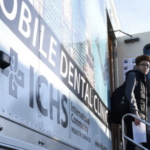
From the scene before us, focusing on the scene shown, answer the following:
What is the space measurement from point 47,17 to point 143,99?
2353 mm

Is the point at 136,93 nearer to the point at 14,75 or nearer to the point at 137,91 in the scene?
the point at 137,91

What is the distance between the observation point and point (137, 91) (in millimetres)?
3875

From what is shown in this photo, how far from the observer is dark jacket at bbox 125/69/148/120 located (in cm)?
375

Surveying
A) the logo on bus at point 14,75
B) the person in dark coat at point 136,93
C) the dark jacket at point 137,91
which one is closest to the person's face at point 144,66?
the person in dark coat at point 136,93

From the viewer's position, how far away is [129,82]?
3.82m

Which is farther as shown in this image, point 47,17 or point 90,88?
point 90,88

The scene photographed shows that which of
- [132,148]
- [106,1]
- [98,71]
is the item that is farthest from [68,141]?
[106,1]

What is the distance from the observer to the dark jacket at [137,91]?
148 inches

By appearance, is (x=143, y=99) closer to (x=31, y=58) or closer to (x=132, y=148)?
(x=132, y=148)

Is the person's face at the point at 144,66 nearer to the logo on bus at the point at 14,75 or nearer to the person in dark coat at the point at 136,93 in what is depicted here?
the person in dark coat at the point at 136,93

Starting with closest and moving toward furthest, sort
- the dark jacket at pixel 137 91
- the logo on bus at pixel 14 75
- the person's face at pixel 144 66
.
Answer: the logo on bus at pixel 14 75
the dark jacket at pixel 137 91
the person's face at pixel 144 66

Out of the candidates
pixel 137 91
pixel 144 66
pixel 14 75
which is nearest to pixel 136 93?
pixel 137 91

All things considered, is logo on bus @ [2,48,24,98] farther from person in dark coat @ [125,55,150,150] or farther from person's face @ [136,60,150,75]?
person's face @ [136,60,150,75]

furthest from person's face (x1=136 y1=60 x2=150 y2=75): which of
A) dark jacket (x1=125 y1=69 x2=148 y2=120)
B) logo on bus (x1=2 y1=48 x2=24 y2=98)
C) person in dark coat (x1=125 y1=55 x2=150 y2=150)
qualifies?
logo on bus (x1=2 y1=48 x2=24 y2=98)
